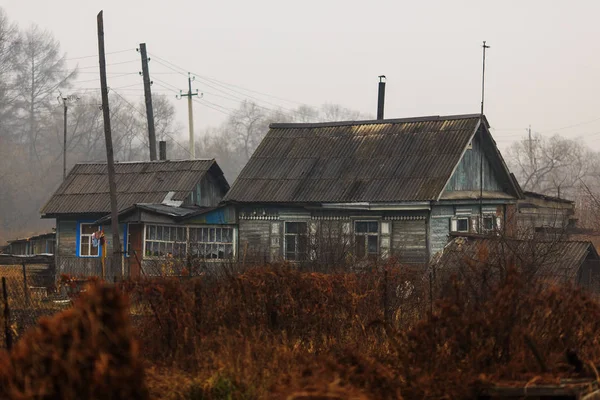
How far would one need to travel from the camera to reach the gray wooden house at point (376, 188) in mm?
30234

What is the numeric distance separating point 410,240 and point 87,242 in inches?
457

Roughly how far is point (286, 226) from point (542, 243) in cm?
1345

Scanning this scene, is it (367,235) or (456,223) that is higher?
(456,223)

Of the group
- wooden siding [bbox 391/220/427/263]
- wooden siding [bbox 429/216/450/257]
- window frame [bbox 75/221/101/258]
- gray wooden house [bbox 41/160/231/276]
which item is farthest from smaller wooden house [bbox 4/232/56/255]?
wooden siding [bbox 429/216/450/257]

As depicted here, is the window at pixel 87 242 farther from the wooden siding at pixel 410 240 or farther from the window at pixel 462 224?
the window at pixel 462 224

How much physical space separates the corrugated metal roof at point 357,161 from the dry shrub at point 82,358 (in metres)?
23.8

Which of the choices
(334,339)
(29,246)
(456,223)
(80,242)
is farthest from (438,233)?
(334,339)

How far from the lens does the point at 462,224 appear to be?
3178 cm

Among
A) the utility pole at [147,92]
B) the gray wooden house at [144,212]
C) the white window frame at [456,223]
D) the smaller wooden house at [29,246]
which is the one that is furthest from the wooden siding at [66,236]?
the white window frame at [456,223]

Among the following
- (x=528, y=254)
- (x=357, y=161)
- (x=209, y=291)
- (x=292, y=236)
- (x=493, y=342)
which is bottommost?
(x=493, y=342)

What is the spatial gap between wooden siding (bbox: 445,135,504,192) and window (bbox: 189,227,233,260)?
7420mm

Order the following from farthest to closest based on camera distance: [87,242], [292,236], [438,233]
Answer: [87,242]
[292,236]
[438,233]

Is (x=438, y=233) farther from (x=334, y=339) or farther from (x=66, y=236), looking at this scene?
(x=334, y=339)

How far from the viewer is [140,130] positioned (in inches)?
4038
